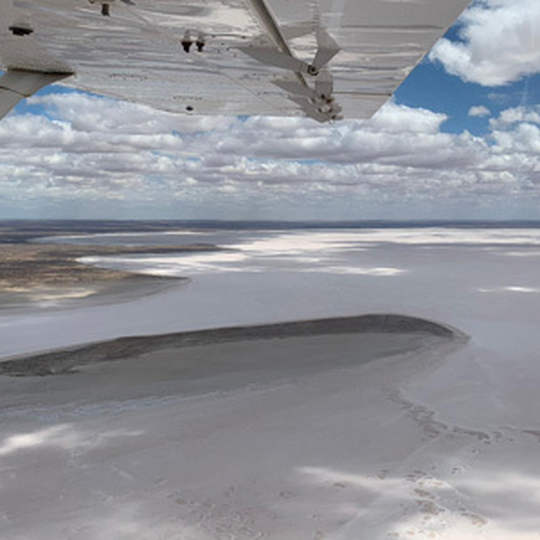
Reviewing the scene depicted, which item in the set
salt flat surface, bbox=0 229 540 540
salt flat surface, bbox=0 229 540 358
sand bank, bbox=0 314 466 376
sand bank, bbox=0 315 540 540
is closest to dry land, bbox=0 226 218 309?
salt flat surface, bbox=0 229 540 358

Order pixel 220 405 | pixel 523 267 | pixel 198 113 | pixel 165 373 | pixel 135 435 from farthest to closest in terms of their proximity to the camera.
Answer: pixel 523 267 → pixel 165 373 → pixel 198 113 → pixel 220 405 → pixel 135 435

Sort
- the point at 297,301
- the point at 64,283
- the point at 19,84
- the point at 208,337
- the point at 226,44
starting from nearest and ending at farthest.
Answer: the point at 226,44
the point at 19,84
the point at 208,337
the point at 297,301
the point at 64,283

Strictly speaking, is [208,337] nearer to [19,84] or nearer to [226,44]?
[19,84]

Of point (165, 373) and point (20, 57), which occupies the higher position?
point (20, 57)

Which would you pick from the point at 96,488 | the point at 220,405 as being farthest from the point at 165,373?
the point at 96,488

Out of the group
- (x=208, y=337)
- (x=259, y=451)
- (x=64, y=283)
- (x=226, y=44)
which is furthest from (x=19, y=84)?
(x=64, y=283)

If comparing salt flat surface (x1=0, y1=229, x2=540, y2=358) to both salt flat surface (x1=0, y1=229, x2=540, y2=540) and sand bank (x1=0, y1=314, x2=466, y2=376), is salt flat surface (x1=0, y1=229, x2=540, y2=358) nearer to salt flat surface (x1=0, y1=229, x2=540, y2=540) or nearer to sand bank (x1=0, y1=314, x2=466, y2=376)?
salt flat surface (x1=0, y1=229, x2=540, y2=540)

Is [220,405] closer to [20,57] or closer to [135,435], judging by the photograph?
[135,435]
